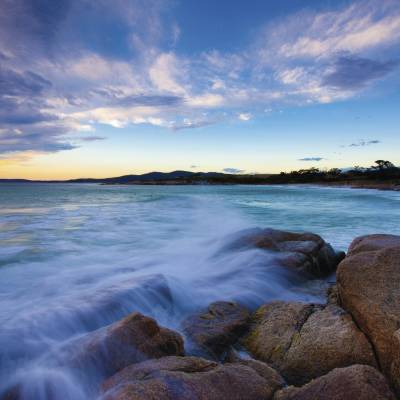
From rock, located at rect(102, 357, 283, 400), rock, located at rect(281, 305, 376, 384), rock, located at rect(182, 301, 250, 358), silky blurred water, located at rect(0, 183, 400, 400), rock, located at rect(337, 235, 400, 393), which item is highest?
rock, located at rect(337, 235, 400, 393)

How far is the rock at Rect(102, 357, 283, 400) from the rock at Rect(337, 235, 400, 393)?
1.33 meters

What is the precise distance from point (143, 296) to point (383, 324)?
4.43 meters

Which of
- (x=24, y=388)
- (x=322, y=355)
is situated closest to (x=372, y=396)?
(x=322, y=355)

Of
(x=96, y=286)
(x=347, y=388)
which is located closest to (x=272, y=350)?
(x=347, y=388)

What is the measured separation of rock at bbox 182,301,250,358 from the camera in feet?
16.2

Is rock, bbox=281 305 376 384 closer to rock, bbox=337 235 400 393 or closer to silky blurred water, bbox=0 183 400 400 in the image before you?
rock, bbox=337 235 400 393

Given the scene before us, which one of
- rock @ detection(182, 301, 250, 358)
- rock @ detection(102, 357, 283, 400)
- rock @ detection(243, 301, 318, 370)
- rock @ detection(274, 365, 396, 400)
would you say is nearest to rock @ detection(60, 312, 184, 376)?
rock @ detection(102, 357, 283, 400)

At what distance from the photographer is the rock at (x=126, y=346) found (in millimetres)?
4078

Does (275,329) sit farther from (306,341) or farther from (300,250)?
(300,250)

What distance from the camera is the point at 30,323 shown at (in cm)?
579

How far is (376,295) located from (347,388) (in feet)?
5.77

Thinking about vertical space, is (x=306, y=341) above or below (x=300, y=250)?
below

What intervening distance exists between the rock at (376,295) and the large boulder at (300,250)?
3502mm

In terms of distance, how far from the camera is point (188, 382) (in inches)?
121
